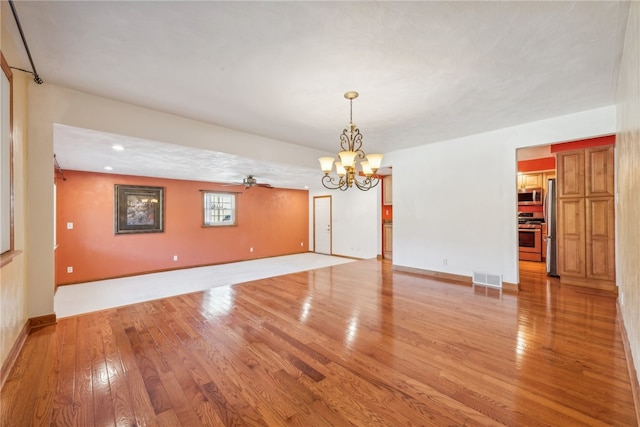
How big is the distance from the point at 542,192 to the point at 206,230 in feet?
28.6

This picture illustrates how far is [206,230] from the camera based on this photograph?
729cm

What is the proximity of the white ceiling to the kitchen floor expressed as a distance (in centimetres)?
238

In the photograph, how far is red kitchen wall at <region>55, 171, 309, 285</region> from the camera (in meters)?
5.40

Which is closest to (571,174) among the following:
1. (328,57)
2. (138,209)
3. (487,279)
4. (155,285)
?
(487,279)

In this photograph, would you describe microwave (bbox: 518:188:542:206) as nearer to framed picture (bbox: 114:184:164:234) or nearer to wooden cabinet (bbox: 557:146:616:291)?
wooden cabinet (bbox: 557:146:616:291)

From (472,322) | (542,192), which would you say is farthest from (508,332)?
(542,192)

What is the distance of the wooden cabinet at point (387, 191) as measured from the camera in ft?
24.0

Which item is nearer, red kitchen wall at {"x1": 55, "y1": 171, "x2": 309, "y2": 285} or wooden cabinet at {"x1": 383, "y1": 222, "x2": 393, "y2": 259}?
red kitchen wall at {"x1": 55, "y1": 171, "x2": 309, "y2": 285}

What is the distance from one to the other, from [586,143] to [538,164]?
2.31 m

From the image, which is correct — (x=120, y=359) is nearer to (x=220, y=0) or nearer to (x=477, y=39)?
(x=220, y=0)

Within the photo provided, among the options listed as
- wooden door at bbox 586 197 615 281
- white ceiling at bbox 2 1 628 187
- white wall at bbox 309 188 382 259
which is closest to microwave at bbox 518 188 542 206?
wooden door at bbox 586 197 615 281

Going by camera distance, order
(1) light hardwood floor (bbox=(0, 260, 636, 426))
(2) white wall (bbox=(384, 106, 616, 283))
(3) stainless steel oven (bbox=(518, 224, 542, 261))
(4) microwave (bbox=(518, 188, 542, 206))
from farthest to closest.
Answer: (4) microwave (bbox=(518, 188, 542, 206))
(3) stainless steel oven (bbox=(518, 224, 542, 261))
(2) white wall (bbox=(384, 106, 616, 283))
(1) light hardwood floor (bbox=(0, 260, 636, 426))

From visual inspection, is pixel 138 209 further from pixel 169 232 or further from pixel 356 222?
pixel 356 222

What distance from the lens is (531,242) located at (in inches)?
251
